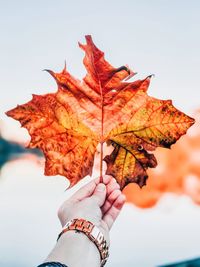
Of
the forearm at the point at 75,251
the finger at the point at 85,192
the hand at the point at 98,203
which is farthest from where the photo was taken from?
the finger at the point at 85,192

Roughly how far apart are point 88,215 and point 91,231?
0.12 m

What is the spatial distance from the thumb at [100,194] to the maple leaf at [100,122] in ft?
0.25

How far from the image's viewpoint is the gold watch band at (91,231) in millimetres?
1503

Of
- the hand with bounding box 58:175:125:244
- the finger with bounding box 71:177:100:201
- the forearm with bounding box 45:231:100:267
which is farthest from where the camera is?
the finger with bounding box 71:177:100:201

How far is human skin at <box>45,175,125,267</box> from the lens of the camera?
4.68 ft

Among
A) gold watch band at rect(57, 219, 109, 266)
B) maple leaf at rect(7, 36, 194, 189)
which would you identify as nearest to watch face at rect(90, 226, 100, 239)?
gold watch band at rect(57, 219, 109, 266)

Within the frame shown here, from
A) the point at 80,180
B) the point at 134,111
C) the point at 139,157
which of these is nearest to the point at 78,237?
the point at 80,180

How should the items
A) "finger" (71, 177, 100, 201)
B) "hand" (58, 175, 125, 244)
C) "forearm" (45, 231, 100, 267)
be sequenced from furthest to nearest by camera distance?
"finger" (71, 177, 100, 201)
"hand" (58, 175, 125, 244)
"forearm" (45, 231, 100, 267)

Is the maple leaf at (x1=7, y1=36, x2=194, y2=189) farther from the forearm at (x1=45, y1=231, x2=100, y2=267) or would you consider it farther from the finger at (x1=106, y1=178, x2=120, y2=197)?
the forearm at (x1=45, y1=231, x2=100, y2=267)

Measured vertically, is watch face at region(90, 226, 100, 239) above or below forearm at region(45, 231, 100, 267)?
above

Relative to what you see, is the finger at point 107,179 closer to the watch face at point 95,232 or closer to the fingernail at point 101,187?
the fingernail at point 101,187

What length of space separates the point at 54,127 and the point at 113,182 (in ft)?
0.95

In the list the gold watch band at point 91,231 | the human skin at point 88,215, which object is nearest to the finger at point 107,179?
the human skin at point 88,215

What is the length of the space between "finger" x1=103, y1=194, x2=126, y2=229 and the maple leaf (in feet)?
0.35
